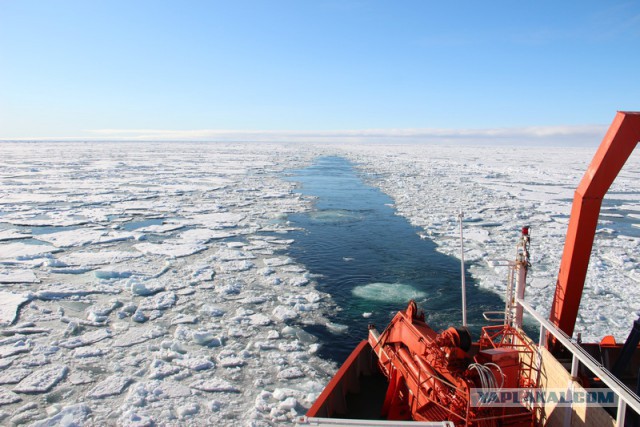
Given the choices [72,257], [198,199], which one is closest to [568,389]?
[72,257]

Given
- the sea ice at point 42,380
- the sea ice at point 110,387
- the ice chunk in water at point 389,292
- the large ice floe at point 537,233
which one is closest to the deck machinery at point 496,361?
the large ice floe at point 537,233

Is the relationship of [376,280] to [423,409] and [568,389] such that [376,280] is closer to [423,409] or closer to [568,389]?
[423,409]

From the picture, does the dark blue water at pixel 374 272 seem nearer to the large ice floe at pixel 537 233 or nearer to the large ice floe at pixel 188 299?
the large ice floe at pixel 188 299

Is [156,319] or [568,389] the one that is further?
[156,319]

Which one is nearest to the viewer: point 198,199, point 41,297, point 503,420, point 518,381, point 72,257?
point 503,420

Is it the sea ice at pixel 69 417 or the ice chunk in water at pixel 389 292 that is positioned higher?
the sea ice at pixel 69 417

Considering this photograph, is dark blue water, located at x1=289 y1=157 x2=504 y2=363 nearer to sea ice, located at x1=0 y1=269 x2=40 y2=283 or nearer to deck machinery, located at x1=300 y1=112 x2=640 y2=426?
deck machinery, located at x1=300 y1=112 x2=640 y2=426
